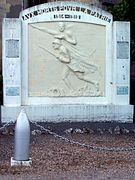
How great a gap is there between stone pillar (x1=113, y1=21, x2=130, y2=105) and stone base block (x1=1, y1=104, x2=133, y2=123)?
0.99 feet

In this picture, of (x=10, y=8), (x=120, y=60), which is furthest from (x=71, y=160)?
(x=10, y=8)

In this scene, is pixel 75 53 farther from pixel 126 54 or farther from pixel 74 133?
pixel 74 133

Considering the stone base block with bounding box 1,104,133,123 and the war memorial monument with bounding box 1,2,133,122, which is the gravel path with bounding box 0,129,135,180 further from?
the war memorial monument with bounding box 1,2,133,122

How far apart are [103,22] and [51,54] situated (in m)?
1.74

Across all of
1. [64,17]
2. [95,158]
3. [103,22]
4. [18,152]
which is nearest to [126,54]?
[103,22]

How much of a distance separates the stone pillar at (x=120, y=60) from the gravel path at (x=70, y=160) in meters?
2.20

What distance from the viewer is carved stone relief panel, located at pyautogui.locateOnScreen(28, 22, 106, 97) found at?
49.3 ft

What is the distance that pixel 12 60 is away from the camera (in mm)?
14836

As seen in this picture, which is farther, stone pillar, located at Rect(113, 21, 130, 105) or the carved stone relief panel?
stone pillar, located at Rect(113, 21, 130, 105)

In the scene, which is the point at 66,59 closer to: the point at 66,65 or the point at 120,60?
the point at 66,65

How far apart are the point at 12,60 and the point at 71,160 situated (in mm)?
4834

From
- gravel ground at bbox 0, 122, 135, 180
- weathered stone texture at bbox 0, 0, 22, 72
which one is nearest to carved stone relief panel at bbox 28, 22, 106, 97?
gravel ground at bbox 0, 122, 135, 180

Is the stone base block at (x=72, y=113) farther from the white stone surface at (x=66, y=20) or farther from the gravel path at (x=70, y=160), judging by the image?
the gravel path at (x=70, y=160)

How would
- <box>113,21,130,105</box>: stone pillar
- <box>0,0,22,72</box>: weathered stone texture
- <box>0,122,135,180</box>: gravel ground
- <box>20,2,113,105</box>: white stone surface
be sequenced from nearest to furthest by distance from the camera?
<box>0,122,135,180</box>: gravel ground → <box>20,2,113,105</box>: white stone surface → <box>113,21,130,105</box>: stone pillar → <box>0,0,22,72</box>: weathered stone texture
